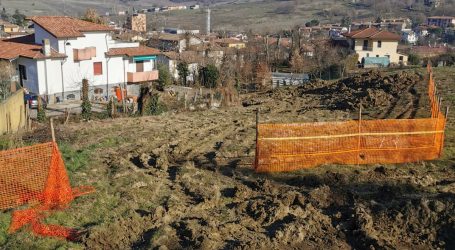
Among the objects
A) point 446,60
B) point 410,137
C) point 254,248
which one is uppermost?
point 446,60

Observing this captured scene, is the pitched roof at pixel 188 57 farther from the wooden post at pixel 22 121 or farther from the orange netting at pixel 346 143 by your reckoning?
the orange netting at pixel 346 143

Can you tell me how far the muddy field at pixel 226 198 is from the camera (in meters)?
7.60

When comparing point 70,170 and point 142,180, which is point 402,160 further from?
point 70,170

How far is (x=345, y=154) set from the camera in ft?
37.6

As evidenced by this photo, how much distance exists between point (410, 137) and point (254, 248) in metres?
6.58

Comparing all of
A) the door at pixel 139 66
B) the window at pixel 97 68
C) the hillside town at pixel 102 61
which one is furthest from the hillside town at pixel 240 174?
the door at pixel 139 66

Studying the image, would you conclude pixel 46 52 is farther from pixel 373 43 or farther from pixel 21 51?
pixel 373 43

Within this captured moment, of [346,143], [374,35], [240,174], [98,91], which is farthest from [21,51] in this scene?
[374,35]

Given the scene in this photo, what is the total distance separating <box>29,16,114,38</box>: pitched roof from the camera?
3029 cm

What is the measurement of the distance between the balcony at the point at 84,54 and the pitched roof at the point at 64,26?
102 centimetres

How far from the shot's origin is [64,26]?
31.4 metres

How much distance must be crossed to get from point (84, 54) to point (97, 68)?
1728mm

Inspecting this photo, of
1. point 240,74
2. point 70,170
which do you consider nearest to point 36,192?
point 70,170

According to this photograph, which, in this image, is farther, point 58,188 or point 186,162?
point 186,162
